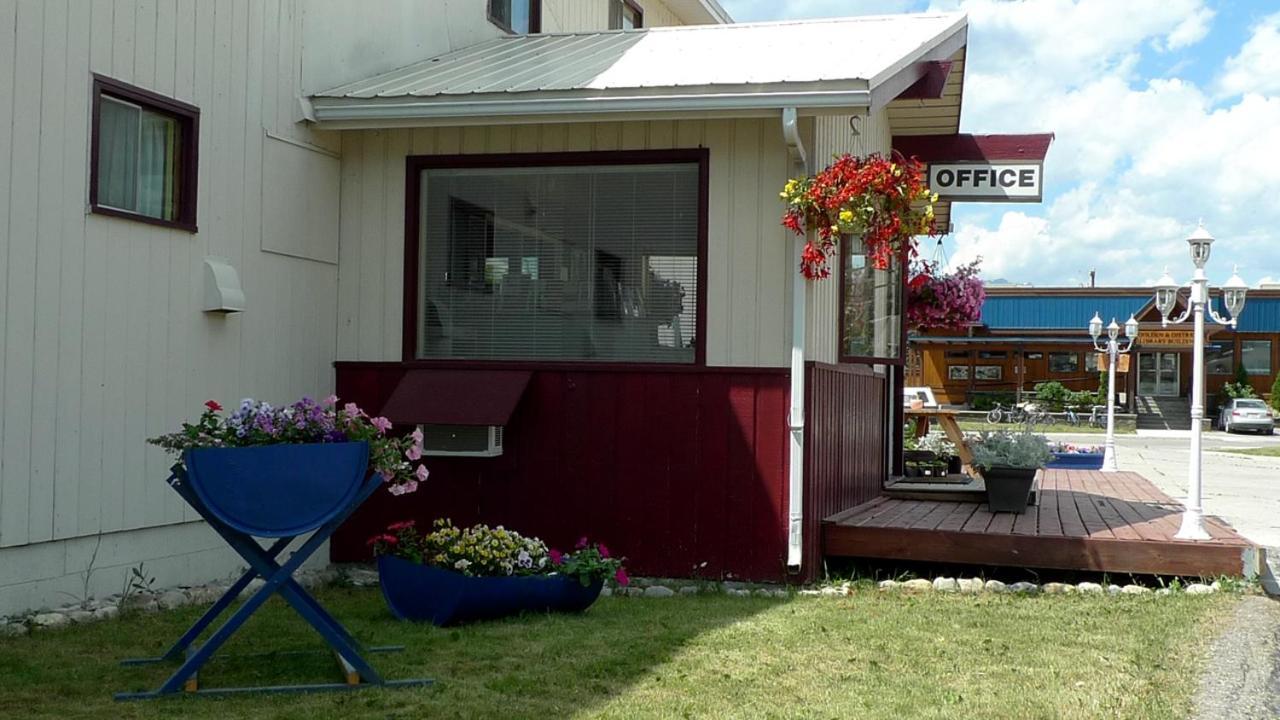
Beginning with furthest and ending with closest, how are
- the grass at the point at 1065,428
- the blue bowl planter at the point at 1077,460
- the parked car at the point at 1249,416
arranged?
the parked car at the point at 1249,416, the grass at the point at 1065,428, the blue bowl planter at the point at 1077,460

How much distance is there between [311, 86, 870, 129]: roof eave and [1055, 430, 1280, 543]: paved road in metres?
6.37

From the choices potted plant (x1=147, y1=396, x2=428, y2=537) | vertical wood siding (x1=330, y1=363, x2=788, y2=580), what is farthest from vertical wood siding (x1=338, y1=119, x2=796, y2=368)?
potted plant (x1=147, y1=396, x2=428, y2=537)

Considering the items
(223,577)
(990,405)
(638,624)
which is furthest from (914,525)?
(990,405)

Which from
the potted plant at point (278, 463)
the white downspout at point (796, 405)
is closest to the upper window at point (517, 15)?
the white downspout at point (796, 405)

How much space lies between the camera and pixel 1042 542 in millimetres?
8469

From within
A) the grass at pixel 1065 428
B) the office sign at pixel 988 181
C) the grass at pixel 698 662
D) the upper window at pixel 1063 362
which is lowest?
the grass at pixel 1065 428

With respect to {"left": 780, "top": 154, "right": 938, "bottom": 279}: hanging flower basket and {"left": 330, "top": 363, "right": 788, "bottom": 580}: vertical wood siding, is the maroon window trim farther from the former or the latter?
{"left": 780, "top": 154, "right": 938, "bottom": 279}: hanging flower basket

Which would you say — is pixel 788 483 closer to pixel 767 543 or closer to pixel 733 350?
pixel 767 543

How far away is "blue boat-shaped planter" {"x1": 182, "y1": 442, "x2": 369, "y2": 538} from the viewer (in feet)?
16.7

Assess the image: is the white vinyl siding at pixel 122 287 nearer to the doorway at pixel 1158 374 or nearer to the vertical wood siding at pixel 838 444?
the vertical wood siding at pixel 838 444

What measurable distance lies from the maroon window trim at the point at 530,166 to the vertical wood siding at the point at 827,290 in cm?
72

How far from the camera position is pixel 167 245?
7.57 metres

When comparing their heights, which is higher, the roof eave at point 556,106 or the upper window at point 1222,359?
the roof eave at point 556,106

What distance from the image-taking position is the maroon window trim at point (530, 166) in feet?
27.9
